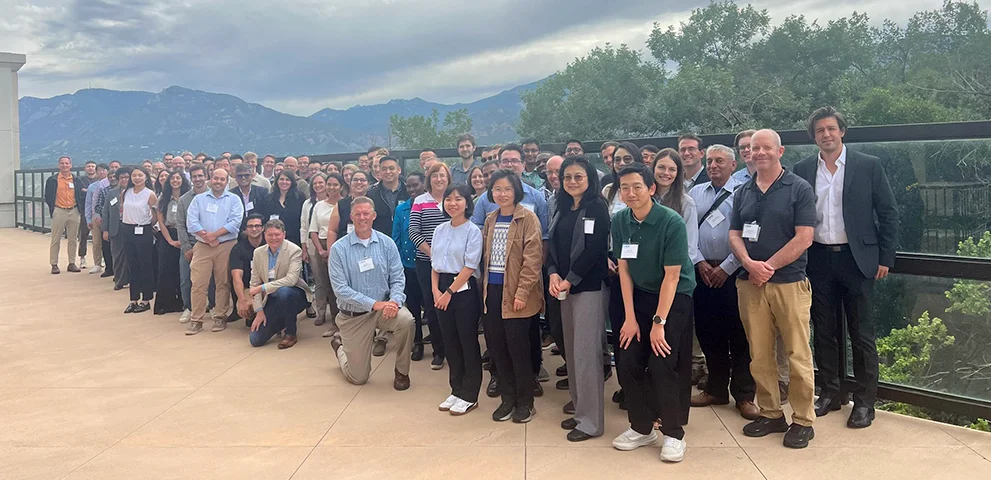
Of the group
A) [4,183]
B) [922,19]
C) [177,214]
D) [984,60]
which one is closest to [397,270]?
[177,214]

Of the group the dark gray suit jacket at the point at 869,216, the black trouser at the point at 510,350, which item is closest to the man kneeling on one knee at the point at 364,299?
the black trouser at the point at 510,350

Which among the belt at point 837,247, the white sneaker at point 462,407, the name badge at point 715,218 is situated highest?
the name badge at point 715,218

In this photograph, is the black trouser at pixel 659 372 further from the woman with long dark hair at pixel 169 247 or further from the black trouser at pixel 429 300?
the woman with long dark hair at pixel 169 247

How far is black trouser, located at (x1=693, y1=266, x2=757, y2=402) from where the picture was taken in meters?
4.25

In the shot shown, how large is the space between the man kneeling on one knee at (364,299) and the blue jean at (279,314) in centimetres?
154

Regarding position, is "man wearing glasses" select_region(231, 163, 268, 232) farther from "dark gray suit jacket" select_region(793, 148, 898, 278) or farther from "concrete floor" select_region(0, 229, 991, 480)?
"dark gray suit jacket" select_region(793, 148, 898, 278)

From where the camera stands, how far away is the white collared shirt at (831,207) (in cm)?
392

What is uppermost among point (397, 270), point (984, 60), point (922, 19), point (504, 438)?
point (922, 19)

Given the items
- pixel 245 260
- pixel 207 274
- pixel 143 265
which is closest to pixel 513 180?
pixel 245 260

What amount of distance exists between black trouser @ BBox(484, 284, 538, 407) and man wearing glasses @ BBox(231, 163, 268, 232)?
4.41 metres

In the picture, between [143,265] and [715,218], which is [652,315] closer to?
[715,218]

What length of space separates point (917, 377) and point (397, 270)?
3.95 m

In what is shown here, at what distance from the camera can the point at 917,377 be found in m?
4.23

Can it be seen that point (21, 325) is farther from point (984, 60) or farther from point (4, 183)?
point (984, 60)
